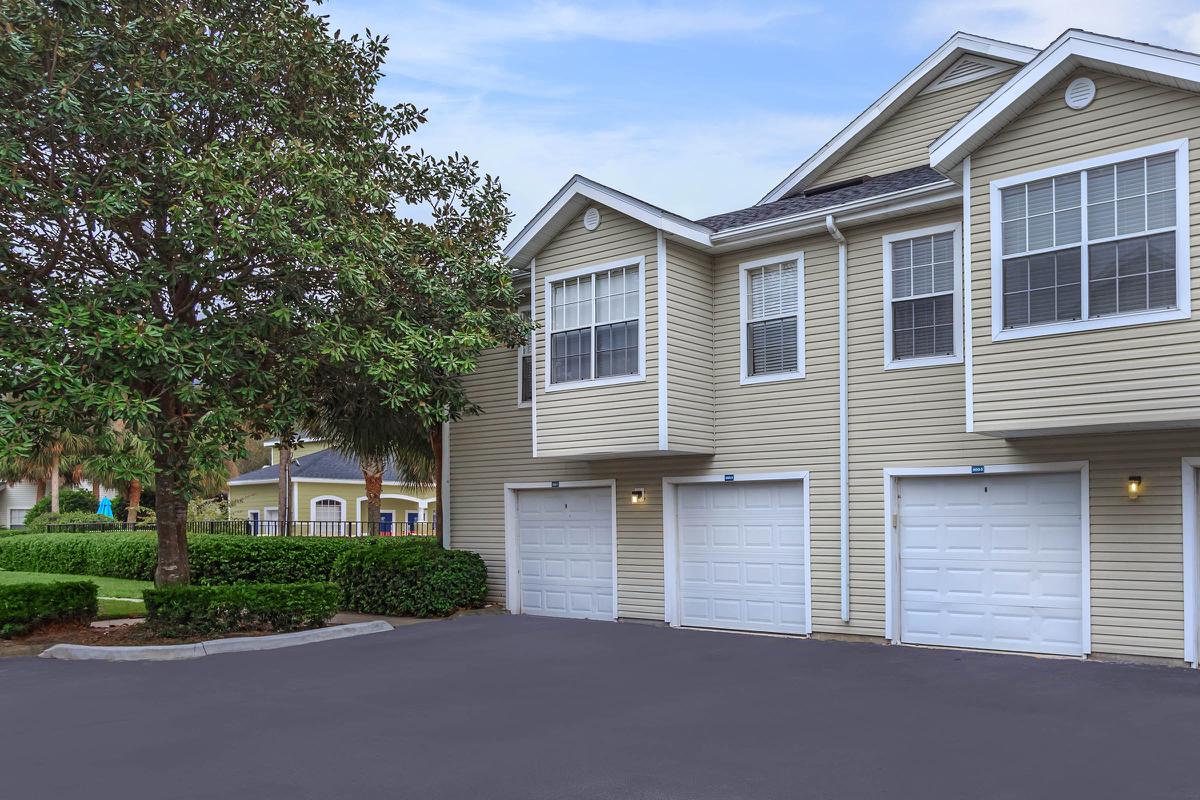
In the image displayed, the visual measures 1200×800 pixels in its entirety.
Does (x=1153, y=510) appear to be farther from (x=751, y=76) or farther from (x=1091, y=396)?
(x=751, y=76)

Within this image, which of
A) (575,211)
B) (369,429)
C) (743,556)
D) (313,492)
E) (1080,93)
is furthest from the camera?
(313,492)

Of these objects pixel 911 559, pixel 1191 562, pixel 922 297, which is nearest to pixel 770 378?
pixel 922 297

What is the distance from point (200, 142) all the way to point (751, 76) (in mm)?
14514

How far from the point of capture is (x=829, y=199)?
1302cm

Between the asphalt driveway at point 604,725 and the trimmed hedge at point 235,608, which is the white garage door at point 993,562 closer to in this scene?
the asphalt driveway at point 604,725

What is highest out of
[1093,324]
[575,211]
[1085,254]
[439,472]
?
[575,211]

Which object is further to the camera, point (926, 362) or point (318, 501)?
point (318, 501)

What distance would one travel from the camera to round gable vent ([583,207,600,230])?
556 inches

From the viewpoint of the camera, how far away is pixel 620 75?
23297 millimetres

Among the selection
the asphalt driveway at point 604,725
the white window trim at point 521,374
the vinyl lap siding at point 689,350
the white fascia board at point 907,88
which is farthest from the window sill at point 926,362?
the white window trim at point 521,374

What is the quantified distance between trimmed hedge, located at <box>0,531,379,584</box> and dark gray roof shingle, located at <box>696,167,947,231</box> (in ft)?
26.4

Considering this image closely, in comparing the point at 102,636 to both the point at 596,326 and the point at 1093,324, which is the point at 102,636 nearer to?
the point at 596,326

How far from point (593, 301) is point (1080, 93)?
6.77 meters

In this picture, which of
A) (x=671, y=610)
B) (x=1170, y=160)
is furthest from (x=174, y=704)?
(x=1170, y=160)
